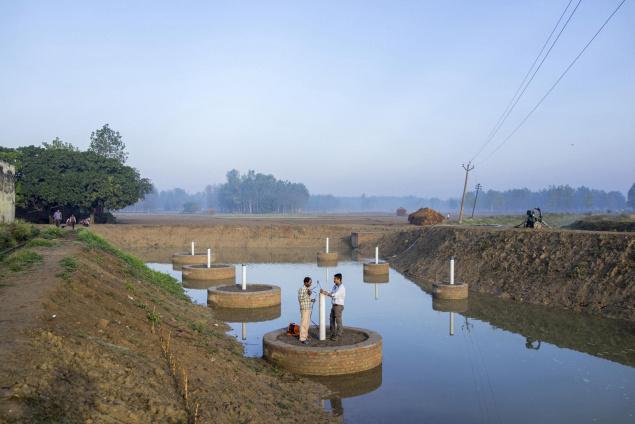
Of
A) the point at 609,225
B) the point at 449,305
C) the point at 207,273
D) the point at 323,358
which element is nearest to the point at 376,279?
the point at 449,305

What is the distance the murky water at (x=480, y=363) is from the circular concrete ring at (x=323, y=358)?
13.1 inches

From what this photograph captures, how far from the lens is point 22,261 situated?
17.7 meters

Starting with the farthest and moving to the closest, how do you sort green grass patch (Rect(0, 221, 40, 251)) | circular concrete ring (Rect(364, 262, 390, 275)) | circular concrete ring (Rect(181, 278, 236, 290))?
circular concrete ring (Rect(364, 262, 390, 275)), circular concrete ring (Rect(181, 278, 236, 290)), green grass patch (Rect(0, 221, 40, 251))

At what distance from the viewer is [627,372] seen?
1505 centimetres

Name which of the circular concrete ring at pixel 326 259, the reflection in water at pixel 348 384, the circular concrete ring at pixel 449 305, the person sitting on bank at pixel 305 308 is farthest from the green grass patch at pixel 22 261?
the circular concrete ring at pixel 326 259

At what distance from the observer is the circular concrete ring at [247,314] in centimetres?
2117

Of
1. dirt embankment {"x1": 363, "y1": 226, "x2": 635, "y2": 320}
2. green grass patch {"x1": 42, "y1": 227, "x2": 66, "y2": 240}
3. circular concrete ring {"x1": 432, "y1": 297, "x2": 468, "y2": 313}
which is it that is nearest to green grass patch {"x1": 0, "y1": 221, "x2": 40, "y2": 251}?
green grass patch {"x1": 42, "y1": 227, "x2": 66, "y2": 240}

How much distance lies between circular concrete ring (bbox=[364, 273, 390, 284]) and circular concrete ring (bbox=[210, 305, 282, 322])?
35.4 feet

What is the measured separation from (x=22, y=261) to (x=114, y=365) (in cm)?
1122

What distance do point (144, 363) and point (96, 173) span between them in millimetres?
56015

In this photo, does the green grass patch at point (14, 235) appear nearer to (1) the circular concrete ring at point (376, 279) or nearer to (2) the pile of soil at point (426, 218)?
(1) the circular concrete ring at point (376, 279)

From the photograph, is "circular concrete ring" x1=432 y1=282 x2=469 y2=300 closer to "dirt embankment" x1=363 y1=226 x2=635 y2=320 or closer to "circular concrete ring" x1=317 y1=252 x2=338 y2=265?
"dirt embankment" x1=363 y1=226 x2=635 y2=320

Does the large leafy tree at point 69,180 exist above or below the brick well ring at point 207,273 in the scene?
above

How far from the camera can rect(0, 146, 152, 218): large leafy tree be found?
55.7m
